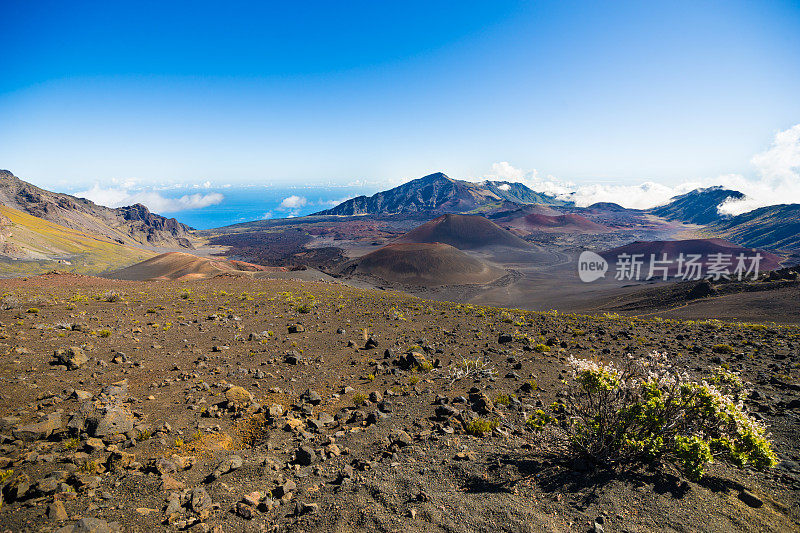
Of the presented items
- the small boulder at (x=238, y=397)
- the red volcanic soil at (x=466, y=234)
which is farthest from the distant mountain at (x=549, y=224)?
the small boulder at (x=238, y=397)

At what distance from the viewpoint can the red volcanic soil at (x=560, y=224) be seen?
505 feet

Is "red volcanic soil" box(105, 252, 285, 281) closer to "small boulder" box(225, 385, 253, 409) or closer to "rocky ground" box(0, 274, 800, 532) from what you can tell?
"rocky ground" box(0, 274, 800, 532)

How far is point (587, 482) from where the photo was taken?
4.80m

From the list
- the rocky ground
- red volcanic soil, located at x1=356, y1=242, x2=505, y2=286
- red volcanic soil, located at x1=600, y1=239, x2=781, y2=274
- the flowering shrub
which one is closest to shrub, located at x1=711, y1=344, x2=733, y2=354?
the rocky ground

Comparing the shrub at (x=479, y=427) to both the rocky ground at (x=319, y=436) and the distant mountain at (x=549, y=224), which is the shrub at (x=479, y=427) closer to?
the rocky ground at (x=319, y=436)

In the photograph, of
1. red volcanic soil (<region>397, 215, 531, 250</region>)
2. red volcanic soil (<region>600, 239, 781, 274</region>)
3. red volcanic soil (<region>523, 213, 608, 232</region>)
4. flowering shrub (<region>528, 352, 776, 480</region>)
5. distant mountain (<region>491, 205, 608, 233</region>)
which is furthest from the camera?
red volcanic soil (<region>523, 213, 608, 232</region>)

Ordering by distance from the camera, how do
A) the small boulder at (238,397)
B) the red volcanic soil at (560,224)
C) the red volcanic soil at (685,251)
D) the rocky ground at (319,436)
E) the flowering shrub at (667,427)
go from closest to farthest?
1. the rocky ground at (319,436)
2. the flowering shrub at (667,427)
3. the small boulder at (238,397)
4. the red volcanic soil at (685,251)
5. the red volcanic soil at (560,224)

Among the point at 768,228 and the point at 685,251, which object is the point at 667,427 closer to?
the point at 685,251

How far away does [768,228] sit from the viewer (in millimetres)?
123812

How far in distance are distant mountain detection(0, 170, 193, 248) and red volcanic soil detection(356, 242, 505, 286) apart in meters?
107

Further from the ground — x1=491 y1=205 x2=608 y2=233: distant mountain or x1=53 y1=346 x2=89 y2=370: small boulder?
x1=491 y1=205 x2=608 y2=233: distant mountain

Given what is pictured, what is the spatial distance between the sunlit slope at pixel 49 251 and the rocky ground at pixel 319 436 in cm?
7943

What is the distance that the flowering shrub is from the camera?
441 cm

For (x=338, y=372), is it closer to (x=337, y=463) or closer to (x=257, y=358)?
(x=257, y=358)
